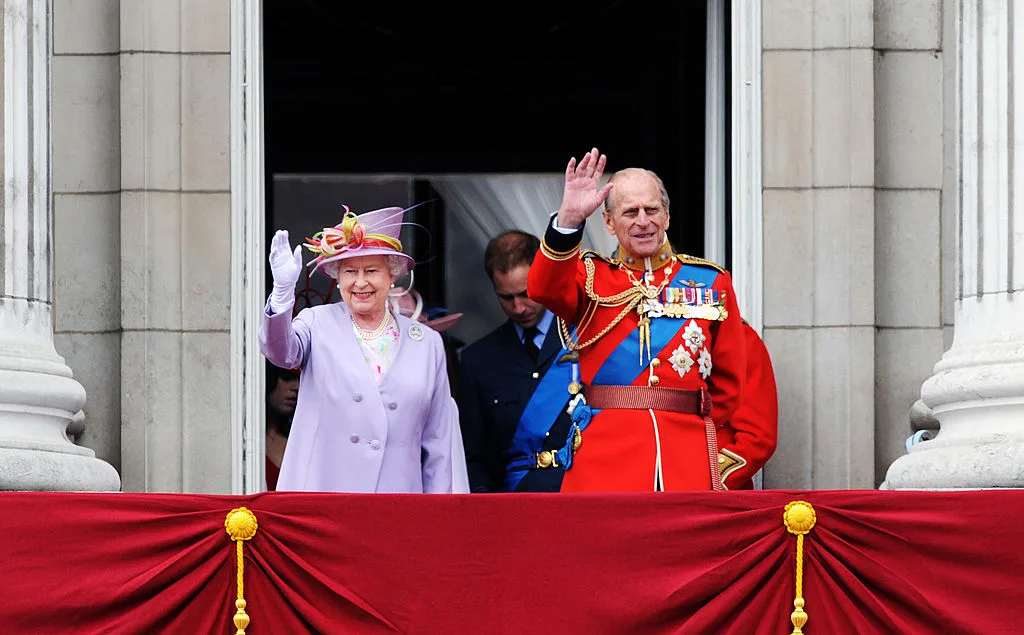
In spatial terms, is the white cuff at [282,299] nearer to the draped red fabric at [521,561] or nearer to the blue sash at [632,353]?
the draped red fabric at [521,561]

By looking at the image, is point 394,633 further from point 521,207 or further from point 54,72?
point 521,207

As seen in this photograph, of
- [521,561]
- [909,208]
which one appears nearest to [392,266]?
[521,561]

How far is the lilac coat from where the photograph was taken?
753 centimetres

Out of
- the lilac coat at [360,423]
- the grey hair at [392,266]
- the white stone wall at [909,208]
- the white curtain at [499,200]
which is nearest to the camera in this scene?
the lilac coat at [360,423]

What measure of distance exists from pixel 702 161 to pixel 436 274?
3.17 metres

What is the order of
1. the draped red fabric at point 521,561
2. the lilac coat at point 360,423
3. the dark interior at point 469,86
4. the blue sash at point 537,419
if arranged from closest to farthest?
the draped red fabric at point 521,561 → the lilac coat at point 360,423 → the blue sash at point 537,419 → the dark interior at point 469,86

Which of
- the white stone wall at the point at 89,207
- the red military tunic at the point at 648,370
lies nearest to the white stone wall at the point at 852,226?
the red military tunic at the point at 648,370

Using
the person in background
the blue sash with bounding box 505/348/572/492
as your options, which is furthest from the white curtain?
the blue sash with bounding box 505/348/572/492

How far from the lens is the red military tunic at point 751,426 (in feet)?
25.3

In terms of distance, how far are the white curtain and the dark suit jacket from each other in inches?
180

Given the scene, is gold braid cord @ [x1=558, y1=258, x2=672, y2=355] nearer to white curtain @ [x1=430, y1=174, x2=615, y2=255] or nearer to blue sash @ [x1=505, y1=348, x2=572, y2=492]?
blue sash @ [x1=505, y1=348, x2=572, y2=492]

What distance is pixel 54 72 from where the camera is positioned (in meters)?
8.91

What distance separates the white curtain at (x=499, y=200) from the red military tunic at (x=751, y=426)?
518 cm

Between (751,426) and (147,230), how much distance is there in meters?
2.83
